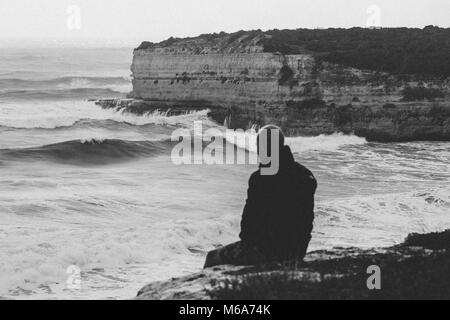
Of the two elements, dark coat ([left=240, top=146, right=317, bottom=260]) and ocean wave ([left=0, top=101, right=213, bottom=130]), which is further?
ocean wave ([left=0, top=101, right=213, bottom=130])

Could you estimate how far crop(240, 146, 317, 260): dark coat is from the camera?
1132 centimetres

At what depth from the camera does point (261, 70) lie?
153 feet

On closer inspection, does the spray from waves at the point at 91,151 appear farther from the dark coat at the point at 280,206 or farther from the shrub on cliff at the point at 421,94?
the dark coat at the point at 280,206

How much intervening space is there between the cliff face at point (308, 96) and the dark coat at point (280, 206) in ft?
105

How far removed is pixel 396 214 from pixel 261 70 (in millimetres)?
24850

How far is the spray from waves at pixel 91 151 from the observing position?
3434 cm

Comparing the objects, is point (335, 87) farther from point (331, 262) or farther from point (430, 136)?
point (331, 262)

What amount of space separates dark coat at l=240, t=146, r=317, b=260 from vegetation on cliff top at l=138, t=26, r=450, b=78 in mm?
34470

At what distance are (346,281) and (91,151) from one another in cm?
2784

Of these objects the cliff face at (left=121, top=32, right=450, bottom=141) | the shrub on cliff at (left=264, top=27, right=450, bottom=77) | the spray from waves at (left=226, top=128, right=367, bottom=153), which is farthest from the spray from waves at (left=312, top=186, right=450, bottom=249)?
the shrub on cliff at (left=264, top=27, right=450, bottom=77)

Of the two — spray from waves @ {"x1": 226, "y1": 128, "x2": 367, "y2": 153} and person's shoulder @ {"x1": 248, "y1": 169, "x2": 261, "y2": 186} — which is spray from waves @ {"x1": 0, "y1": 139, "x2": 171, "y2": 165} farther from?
person's shoulder @ {"x1": 248, "y1": 169, "x2": 261, "y2": 186}

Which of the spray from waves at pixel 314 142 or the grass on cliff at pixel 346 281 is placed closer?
the grass on cliff at pixel 346 281

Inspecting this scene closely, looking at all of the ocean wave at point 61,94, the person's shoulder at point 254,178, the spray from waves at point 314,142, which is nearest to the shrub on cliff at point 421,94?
the spray from waves at point 314,142

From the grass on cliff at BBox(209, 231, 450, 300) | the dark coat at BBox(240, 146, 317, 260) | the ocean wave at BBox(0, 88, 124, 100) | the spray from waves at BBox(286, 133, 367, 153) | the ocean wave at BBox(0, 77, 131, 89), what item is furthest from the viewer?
the ocean wave at BBox(0, 77, 131, 89)
